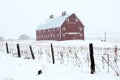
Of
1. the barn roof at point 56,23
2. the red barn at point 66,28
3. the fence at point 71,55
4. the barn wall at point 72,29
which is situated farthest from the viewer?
the barn roof at point 56,23

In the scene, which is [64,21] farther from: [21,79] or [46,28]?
[21,79]

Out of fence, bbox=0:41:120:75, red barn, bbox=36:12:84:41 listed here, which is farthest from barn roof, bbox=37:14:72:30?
fence, bbox=0:41:120:75

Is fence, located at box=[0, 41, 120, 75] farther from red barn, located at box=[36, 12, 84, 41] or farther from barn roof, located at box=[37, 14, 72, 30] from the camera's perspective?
barn roof, located at box=[37, 14, 72, 30]

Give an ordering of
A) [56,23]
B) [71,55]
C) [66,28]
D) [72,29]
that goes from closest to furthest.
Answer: [71,55]
[66,28]
[72,29]
[56,23]

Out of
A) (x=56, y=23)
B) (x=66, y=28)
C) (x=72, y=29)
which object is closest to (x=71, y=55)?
(x=66, y=28)

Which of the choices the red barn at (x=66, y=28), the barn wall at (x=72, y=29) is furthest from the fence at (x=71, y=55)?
the barn wall at (x=72, y=29)

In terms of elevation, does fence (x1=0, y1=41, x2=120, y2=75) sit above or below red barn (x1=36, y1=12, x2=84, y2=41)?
below

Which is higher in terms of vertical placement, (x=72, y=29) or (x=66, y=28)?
(x=66, y=28)

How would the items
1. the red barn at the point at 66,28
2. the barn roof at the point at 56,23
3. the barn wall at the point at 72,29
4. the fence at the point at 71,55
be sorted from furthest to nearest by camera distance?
the barn roof at the point at 56,23 < the barn wall at the point at 72,29 < the red barn at the point at 66,28 < the fence at the point at 71,55

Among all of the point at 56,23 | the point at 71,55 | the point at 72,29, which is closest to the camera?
the point at 71,55

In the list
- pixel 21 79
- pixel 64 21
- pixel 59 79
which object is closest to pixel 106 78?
pixel 59 79

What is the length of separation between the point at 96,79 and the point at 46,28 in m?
58.4

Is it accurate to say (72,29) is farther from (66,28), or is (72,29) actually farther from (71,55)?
(71,55)

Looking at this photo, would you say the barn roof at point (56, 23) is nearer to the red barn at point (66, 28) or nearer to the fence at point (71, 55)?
the red barn at point (66, 28)
